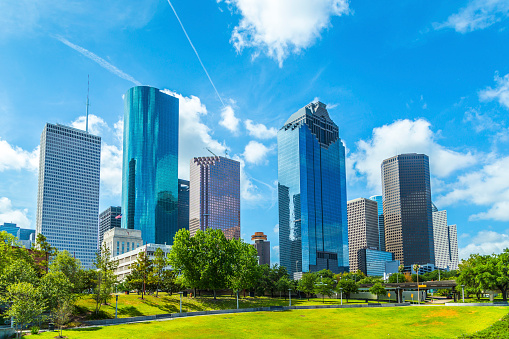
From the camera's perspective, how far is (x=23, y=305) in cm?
6009

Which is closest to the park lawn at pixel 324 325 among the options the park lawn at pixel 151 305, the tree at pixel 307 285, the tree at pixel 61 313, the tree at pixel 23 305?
the tree at pixel 61 313

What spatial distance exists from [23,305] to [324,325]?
158 feet

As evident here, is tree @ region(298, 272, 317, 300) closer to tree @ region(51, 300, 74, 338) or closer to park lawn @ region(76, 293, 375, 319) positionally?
park lawn @ region(76, 293, 375, 319)

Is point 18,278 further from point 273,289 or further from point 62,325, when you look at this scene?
point 273,289

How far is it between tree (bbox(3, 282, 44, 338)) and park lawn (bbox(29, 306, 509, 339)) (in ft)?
11.6

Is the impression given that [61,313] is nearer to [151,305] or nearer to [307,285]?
[151,305]

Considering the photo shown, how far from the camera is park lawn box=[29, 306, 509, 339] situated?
64.8 meters

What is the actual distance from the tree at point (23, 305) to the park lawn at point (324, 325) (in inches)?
139

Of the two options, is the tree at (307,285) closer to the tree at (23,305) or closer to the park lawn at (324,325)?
the park lawn at (324,325)

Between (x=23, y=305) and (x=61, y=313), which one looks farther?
(x=61, y=313)

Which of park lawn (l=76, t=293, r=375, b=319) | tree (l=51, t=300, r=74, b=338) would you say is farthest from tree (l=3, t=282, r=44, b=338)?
park lawn (l=76, t=293, r=375, b=319)

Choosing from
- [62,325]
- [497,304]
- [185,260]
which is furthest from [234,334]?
[497,304]

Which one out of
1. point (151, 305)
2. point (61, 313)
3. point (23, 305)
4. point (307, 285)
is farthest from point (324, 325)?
point (307, 285)

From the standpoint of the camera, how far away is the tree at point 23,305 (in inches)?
2347
